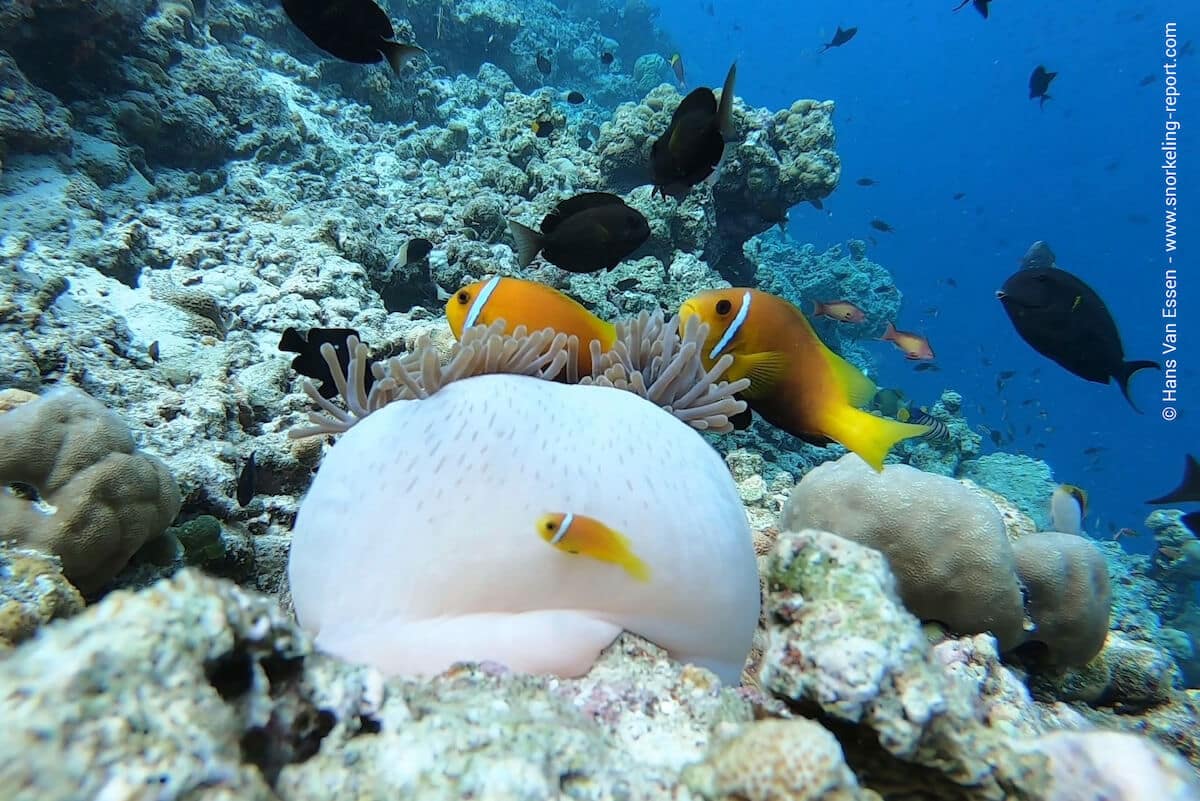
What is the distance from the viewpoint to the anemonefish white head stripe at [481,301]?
2.17 metres

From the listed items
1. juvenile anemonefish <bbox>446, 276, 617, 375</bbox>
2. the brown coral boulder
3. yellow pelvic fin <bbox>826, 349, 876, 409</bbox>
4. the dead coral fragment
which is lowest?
the brown coral boulder

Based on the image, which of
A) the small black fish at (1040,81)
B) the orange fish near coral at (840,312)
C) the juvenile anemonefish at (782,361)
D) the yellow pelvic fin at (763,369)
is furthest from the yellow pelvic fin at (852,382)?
the small black fish at (1040,81)

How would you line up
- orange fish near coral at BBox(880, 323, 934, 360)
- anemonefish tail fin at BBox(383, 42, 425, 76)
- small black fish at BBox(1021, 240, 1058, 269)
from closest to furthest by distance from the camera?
1. anemonefish tail fin at BBox(383, 42, 425, 76)
2. orange fish near coral at BBox(880, 323, 934, 360)
3. small black fish at BBox(1021, 240, 1058, 269)

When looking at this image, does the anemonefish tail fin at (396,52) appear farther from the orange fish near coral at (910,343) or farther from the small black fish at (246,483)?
the orange fish near coral at (910,343)

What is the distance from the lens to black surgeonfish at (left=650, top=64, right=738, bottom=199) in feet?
8.94

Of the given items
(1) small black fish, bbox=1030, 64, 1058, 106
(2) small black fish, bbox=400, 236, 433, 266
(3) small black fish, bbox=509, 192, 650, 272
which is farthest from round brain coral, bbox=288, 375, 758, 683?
(1) small black fish, bbox=1030, 64, 1058, 106

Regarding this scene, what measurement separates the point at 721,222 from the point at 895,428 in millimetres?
5363

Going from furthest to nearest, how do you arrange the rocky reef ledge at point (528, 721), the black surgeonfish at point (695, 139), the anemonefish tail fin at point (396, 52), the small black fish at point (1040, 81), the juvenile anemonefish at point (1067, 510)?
the small black fish at point (1040, 81) → the juvenile anemonefish at point (1067, 510) → the black surgeonfish at point (695, 139) → the anemonefish tail fin at point (396, 52) → the rocky reef ledge at point (528, 721)

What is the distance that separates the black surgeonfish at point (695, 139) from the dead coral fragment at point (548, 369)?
1.15m

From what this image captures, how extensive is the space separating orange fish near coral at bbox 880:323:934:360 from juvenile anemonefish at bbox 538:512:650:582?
6532mm

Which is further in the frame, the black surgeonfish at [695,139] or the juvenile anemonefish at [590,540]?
the black surgeonfish at [695,139]

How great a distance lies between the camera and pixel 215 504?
2387 mm

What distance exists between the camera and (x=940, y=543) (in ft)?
7.99

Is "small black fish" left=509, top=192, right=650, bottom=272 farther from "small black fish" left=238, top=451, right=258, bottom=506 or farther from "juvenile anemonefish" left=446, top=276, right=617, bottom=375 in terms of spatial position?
"small black fish" left=238, top=451, right=258, bottom=506
